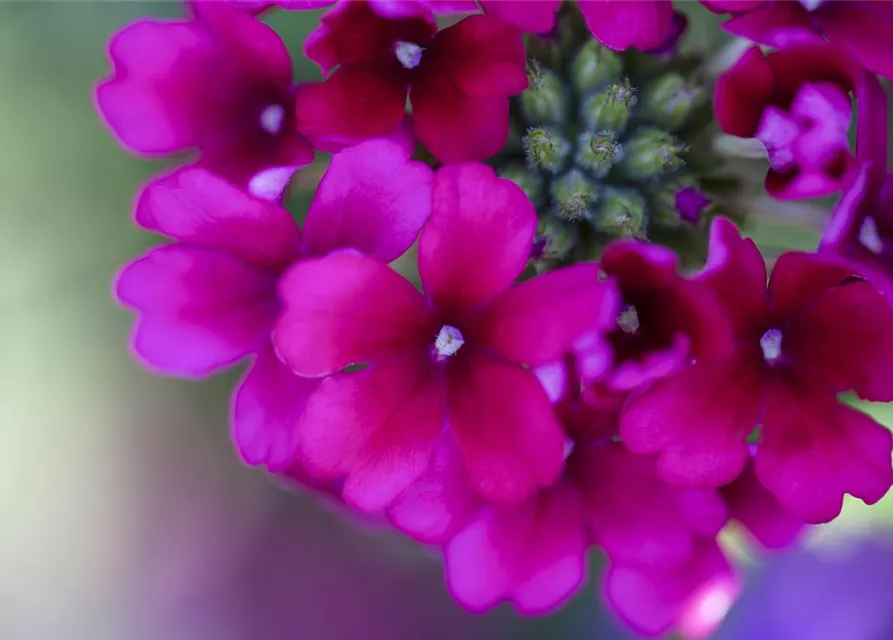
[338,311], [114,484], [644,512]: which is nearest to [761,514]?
[644,512]

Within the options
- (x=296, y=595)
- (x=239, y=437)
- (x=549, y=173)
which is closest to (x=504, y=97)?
(x=549, y=173)

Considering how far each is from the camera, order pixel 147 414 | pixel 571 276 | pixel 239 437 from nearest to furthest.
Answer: pixel 571 276
pixel 239 437
pixel 147 414

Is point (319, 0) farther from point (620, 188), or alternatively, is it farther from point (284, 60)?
point (620, 188)

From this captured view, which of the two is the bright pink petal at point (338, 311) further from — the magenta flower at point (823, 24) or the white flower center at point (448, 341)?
the magenta flower at point (823, 24)

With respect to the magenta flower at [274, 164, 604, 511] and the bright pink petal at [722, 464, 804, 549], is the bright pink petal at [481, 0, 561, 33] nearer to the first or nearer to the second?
the magenta flower at [274, 164, 604, 511]

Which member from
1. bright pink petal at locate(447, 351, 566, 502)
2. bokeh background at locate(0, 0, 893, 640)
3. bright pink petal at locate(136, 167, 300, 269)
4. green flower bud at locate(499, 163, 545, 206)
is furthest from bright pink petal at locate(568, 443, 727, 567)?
bokeh background at locate(0, 0, 893, 640)

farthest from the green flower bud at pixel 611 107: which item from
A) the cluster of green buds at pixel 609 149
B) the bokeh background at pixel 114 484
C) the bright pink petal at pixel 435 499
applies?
the bokeh background at pixel 114 484
